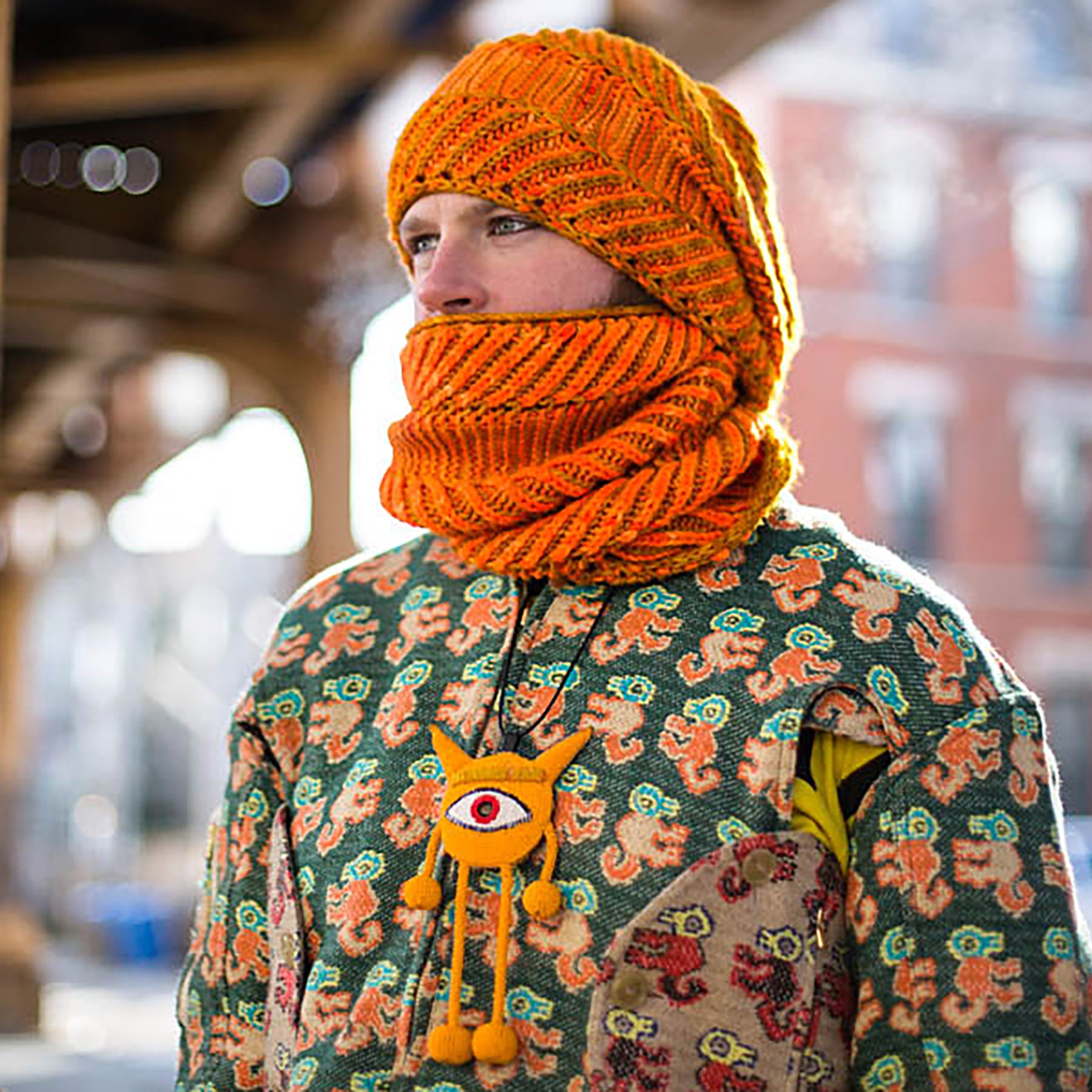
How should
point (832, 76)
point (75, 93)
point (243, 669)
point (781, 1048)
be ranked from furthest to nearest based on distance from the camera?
point (243, 669)
point (832, 76)
point (75, 93)
point (781, 1048)

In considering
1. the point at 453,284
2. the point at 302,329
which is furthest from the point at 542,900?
the point at 302,329

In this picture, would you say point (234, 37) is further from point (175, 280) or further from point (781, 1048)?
point (781, 1048)

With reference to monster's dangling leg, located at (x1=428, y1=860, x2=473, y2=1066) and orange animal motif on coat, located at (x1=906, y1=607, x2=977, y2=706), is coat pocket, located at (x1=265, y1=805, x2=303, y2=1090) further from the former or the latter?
orange animal motif on coat, located at (x1=906, y1=607, x2=977, y2=706)

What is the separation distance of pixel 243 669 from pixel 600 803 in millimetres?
26000

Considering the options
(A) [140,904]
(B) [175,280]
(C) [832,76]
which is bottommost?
(A) [140,904]

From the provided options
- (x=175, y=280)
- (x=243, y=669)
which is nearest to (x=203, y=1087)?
(x=175, y=280)

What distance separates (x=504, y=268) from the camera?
5.51ft

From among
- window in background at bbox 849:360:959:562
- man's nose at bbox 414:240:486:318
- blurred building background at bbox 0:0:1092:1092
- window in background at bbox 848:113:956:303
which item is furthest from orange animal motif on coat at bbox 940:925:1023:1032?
window in background at bbox 849:360:959:562

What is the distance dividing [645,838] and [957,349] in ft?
63.1

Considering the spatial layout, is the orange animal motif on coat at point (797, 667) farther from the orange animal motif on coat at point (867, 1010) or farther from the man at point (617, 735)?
the orange animal motif on coat at point (867, 1010)

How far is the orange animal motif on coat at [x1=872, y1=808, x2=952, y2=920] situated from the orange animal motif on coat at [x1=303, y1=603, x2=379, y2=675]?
56 cm

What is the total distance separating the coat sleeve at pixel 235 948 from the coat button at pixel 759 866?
493 mm

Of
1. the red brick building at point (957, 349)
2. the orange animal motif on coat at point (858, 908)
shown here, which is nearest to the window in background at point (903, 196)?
the red brick building at point (957, 349)

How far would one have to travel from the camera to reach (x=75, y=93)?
573cm
